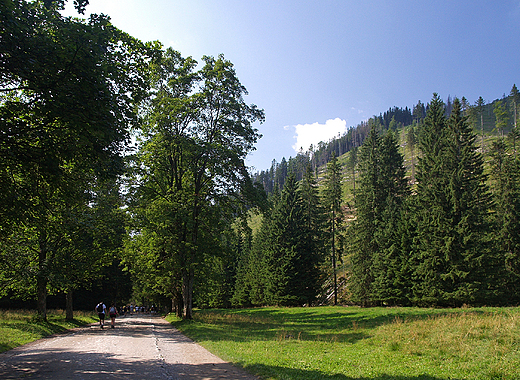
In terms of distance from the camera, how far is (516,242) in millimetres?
38031

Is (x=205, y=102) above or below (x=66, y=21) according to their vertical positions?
above

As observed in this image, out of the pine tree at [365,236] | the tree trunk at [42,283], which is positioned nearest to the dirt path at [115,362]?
the tree trunk at [42,283]

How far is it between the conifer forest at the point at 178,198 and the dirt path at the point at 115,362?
13.6 feet

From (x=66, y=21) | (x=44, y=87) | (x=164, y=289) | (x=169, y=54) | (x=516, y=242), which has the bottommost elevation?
(x=164, y=289)

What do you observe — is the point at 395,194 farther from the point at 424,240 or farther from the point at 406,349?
the point at 406,349

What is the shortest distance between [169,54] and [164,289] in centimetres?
2354

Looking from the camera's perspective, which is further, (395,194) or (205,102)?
(395,194)

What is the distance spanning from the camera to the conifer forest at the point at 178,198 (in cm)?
807

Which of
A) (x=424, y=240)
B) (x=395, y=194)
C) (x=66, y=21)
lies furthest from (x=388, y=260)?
(x=66, y=21)

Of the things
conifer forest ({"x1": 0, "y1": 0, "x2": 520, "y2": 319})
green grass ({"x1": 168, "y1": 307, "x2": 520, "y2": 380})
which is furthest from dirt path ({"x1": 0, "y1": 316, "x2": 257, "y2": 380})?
conifer forest ({"x1": 0, "y1": 0, "x2": 520, "y2": 319})

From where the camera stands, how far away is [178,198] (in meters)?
23.2

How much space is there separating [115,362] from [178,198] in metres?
14.4

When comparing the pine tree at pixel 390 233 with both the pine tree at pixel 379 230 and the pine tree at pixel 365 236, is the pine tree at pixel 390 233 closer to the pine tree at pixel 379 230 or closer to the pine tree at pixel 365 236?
the pine tree at pixel 379 230

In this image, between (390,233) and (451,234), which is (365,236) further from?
(451,234)
